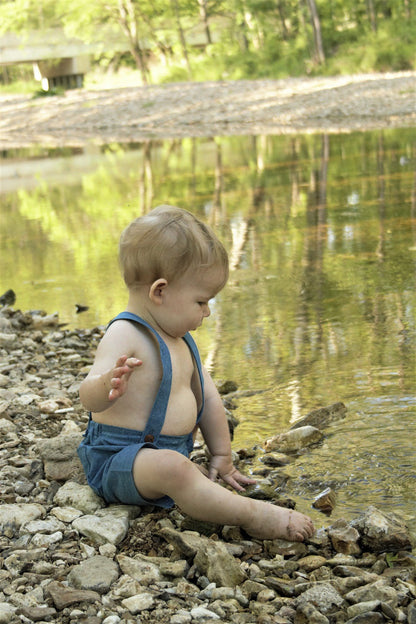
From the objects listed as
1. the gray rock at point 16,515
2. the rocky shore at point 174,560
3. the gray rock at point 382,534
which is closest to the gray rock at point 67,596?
the rocky shore at point 174,560

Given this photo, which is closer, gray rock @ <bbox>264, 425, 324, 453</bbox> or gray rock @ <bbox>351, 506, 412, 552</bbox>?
gray rock @ <bbox>351, 506, 412, 552</bbox>

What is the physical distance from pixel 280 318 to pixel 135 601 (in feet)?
9.50

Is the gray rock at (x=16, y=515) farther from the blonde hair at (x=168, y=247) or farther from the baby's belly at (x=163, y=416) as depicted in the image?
the blonde hair at (x=168, y=247)

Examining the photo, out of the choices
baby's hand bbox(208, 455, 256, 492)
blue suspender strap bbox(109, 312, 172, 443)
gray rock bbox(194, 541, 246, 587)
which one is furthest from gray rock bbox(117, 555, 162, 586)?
baby's hand bbox(208, 455, 256, 492)

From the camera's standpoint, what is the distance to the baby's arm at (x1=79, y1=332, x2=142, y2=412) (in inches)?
98.6

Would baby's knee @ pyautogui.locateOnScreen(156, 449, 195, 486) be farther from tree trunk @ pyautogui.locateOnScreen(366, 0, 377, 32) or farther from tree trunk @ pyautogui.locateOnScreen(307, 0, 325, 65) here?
tree trunk @ pyautogui.locateOnScreen(366, 0, 377, 32)

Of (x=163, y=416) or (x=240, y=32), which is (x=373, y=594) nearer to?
(x=163, y=416)

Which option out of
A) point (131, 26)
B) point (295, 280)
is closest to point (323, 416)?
point (295, 280)

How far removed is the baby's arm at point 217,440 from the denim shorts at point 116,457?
4.5 inches

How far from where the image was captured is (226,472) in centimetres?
295

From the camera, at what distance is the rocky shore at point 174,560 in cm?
210

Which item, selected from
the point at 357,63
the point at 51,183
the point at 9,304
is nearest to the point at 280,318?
the point at 9,304

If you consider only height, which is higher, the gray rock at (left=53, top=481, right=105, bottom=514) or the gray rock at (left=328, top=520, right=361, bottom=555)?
the gray rock at (left=53, top=481, right=105, bottom=514)

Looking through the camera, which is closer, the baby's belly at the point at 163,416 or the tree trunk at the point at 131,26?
the baby's belly at the point at 163,416
